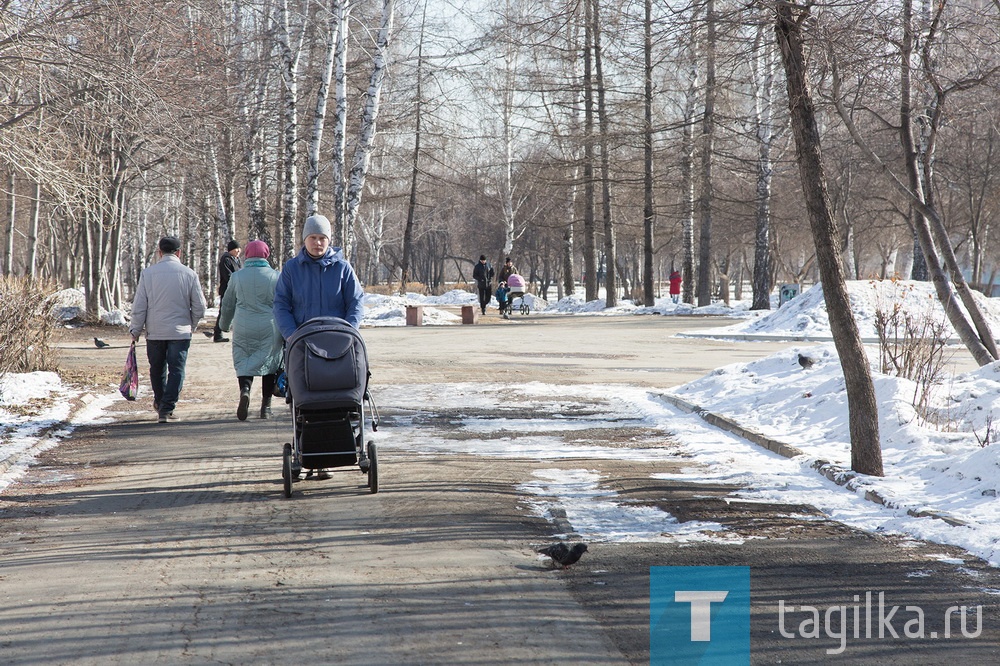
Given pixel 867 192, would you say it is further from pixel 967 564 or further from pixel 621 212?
pixel 967 564

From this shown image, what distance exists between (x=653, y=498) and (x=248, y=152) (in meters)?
23.4

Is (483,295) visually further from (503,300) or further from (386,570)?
(386,570)

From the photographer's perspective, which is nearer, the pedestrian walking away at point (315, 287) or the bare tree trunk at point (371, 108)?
the pedestrian walking away at point (315, 287)

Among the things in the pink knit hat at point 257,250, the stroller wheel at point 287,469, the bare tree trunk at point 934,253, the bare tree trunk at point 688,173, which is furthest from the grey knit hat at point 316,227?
the bare tree trunk at point 688,173

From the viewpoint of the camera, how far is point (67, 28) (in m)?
10.9

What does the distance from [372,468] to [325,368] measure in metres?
0.82

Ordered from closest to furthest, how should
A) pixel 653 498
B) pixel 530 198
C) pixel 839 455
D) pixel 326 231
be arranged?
pixel 653 498
pixel 326 231
pixel 839 455
pixel 530 198

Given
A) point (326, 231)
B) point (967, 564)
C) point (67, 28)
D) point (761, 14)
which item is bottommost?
point (967, 564)

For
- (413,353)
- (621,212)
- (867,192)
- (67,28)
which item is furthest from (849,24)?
(621,212)

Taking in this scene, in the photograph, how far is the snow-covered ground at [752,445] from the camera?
6344 mm

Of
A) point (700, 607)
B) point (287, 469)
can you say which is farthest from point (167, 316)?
point (700, 607)

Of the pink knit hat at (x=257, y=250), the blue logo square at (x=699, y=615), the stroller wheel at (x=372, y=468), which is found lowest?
the blue logo square at (x=699, y=615)

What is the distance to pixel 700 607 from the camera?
460cm

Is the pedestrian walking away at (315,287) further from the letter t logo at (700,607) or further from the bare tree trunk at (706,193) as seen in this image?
the bare tree trunk at (706,193)
